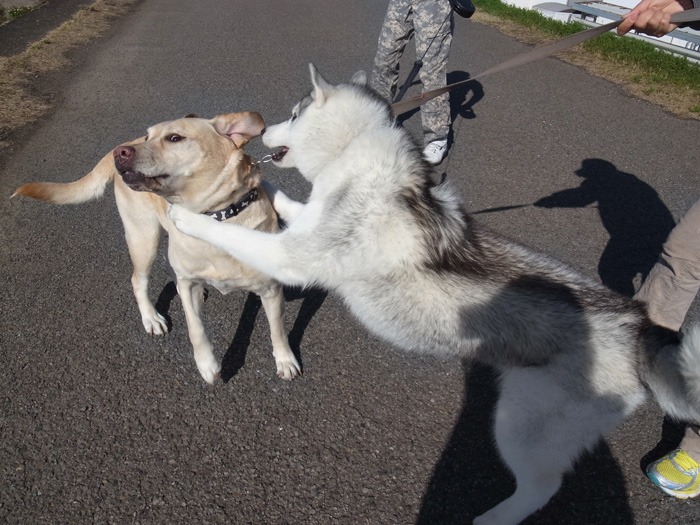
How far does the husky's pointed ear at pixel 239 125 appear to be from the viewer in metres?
2.72

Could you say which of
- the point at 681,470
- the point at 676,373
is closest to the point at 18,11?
the point at 676,373

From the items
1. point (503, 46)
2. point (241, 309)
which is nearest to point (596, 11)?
point (503, 46)

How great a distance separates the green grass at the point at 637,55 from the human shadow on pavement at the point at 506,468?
7025mm

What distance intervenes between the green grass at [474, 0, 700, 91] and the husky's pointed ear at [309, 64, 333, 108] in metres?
7.07

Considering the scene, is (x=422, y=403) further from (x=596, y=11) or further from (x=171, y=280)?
(x=596, y=11)

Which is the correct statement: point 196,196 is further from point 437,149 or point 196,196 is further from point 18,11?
point 18,11

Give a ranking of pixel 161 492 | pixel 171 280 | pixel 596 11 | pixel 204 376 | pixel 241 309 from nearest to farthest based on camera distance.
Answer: pixel 161 492 < pixel 204 376 < pixel 241 309 < pixel 171 280 < pixel 596 11

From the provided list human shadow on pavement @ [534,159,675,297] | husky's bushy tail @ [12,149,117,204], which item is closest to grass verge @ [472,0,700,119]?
human shadow on pavement @ [534,159,675,297]

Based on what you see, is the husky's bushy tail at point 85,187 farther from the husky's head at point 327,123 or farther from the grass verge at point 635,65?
the grass verge at point 635,65

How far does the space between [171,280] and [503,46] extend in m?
8.22

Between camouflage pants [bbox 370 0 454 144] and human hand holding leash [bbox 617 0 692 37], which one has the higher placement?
human hand holding leash [bbox 617 0 692 37]

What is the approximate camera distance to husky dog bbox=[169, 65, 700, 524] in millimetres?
2104

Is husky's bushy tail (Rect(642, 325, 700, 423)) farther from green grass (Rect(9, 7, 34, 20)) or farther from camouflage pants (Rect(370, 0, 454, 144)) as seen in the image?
green grass (Rect(9, 7, 34, 20))

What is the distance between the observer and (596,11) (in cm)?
997
